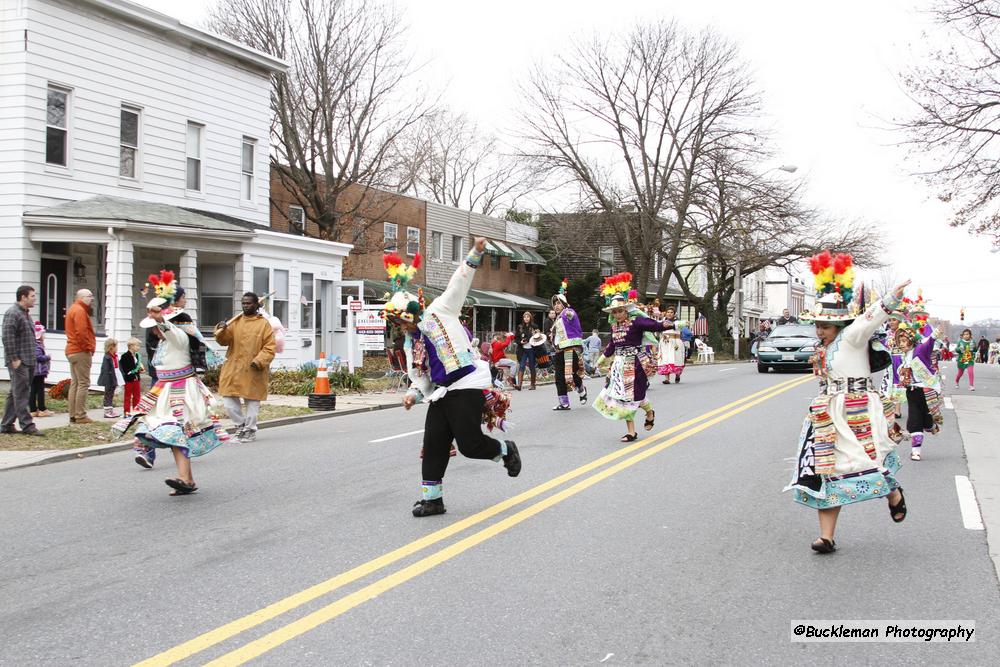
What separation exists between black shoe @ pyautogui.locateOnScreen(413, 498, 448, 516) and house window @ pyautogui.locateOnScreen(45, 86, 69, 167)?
48.6 feet

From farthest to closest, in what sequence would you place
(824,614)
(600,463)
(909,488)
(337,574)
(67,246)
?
1. (67,246)
2. (600,463)
3. (909,488)
4. (337,574)
5. (824,614)

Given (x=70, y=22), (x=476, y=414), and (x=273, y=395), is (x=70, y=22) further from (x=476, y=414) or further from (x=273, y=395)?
(x=476, y=414)

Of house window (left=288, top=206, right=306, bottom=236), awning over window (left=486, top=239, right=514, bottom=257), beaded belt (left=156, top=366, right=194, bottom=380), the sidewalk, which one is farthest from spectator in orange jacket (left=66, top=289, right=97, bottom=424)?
awning over window (left=486, top=239, right=514, bottom=257)

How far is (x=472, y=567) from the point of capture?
5539mm

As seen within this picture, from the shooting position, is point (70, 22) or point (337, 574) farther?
point (70, 22)

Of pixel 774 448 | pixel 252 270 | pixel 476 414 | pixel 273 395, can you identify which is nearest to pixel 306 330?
pixel 252 270

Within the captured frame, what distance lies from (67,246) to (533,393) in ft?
33.7

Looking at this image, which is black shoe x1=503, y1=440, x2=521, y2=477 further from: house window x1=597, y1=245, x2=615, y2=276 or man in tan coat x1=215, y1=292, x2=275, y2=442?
house window x1=597, y1=245, x2=615, y2=276

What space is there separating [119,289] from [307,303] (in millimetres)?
5613

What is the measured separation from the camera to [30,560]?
19.4 feet

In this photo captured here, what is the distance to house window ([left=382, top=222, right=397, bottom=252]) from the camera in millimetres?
33438

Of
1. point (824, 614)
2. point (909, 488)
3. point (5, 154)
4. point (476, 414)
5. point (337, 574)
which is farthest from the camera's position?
point (5, 154)

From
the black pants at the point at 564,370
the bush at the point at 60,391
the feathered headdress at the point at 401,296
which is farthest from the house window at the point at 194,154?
the feathered headdress at the point at 401,296

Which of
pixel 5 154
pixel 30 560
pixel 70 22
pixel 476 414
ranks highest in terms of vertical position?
pixel 70 22
